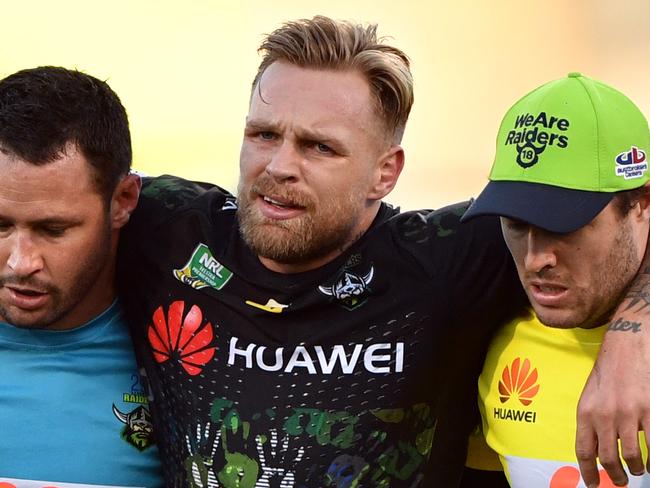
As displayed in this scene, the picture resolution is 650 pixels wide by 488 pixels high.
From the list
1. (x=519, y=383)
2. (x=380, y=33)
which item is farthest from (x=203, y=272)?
(x=380, y=33)

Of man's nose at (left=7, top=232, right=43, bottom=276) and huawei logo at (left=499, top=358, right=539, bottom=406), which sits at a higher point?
man's nose at (left=7, top=232, right=43, bottom=276)

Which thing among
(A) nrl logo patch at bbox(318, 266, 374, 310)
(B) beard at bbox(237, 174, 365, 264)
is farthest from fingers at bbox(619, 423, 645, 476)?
(B) beard at bbox(237, 174, 365, 264)

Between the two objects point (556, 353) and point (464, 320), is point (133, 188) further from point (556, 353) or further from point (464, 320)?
point (556, 353)

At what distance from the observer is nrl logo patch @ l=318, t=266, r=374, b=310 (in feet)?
8.63

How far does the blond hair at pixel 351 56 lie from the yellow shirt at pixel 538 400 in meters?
0.61

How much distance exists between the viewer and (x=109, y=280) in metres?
2.81

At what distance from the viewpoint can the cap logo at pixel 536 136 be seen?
2.38 metres

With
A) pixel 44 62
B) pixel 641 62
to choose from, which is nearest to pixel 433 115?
pixel 641 62

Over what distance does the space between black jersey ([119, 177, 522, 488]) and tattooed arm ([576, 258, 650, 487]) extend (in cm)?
36

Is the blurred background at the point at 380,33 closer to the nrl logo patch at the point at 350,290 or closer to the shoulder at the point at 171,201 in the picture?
the shoulder at the point at 171,201

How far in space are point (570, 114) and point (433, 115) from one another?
24.3ft

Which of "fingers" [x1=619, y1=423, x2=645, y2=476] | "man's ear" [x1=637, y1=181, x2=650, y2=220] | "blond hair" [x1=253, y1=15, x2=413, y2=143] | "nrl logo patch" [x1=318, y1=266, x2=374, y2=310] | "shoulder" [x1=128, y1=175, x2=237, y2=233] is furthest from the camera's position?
"shoulder" [x1=128, y1=175, x2=237, y2=233]

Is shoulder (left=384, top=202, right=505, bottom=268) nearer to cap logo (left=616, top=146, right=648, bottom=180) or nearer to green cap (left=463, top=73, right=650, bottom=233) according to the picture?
green cap (left=463, top=73, right=650, bottom=233)

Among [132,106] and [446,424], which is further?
[132,106]
